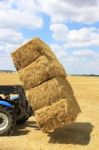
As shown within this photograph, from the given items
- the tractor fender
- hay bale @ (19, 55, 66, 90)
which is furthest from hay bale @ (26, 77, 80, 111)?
Answer: the tractor fender

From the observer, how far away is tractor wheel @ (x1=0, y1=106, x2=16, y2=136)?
12.5 meters

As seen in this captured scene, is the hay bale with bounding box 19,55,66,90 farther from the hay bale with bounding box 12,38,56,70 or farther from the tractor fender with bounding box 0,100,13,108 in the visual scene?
the tractor fender with bounding box 0,100,13,108

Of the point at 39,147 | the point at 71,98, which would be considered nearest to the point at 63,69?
the point at 71,98

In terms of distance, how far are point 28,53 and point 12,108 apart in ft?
5.72

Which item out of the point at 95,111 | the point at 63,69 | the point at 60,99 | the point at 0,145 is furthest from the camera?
the point at 95,111

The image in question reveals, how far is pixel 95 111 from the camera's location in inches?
726

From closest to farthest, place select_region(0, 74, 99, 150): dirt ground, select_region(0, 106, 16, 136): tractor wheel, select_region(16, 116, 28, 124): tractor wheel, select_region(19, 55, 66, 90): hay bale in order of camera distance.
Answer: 1. select_region(0, 74, 99, 150): dirt ground
2. select_region(19, 55, 66, 90): hay bale
3. select_region(0, 106, 16, 136): tractor wheel
4. select_region(16, 116, 28, 124): tractor wheel

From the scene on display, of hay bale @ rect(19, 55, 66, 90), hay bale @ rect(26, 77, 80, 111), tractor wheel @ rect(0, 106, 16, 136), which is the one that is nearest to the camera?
hay bale @ rect(26, 77, 80, 111)

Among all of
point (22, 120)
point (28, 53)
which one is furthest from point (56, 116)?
point (22, 120)

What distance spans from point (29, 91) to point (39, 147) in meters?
1.74

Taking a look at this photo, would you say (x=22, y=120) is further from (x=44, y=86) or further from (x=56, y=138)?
(x=44, y=86)

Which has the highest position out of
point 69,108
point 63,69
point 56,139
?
point 63,69

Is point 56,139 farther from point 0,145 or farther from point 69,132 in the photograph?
point 0,145

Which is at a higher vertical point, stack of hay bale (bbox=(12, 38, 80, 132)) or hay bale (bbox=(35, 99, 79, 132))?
stack of hay bale (bbox=(12, 38, 80, 132))
